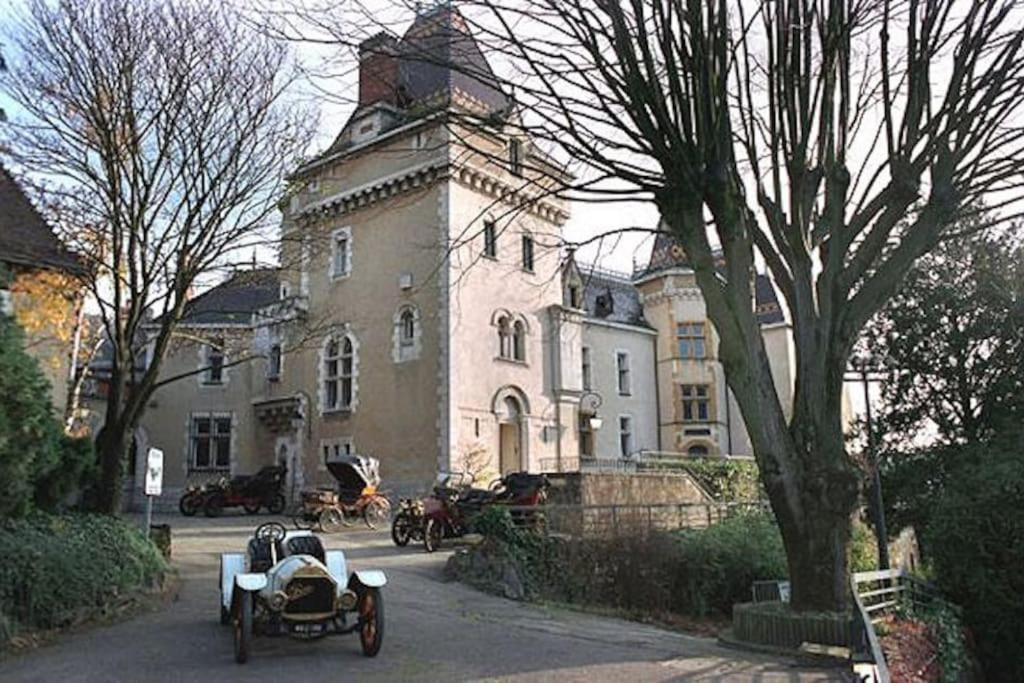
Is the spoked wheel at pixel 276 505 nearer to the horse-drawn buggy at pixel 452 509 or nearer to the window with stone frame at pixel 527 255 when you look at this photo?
the horse-drawn buggy at pixel 452 509

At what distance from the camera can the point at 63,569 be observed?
30.8 feet

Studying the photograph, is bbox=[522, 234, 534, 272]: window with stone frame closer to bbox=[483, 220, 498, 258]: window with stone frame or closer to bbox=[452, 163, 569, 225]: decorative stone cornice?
bbox=[483, 220, 498, 258]: window with stone frame

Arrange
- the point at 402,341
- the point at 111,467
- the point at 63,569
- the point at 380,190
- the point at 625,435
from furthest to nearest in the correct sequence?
the point at 625,435
the point at 380,190
the point at 402,341
the point at 111,467
the point at 63,569

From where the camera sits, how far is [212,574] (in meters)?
13.4

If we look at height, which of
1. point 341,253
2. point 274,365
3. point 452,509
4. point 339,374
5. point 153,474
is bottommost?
point 452,509

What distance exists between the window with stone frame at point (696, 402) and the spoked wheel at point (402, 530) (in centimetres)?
2295

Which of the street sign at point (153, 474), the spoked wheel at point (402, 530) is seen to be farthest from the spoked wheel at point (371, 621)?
the spoked wheel at point (402, 530)

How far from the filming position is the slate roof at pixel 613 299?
37969 mm

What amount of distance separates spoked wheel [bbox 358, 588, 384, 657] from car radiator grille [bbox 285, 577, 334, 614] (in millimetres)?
340


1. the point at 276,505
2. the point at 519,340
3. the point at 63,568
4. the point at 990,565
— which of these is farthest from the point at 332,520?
the point at 990,565

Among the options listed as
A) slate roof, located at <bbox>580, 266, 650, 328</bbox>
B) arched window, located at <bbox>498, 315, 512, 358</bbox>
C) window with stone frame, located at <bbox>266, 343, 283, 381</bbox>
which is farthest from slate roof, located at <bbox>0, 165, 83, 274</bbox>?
slate roof, located at <bbox>580, 266, 650, 328</bbox>

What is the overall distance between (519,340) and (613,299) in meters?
11.1

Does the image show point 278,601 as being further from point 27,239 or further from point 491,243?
point 491,243

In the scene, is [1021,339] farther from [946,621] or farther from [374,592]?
[374,592]
